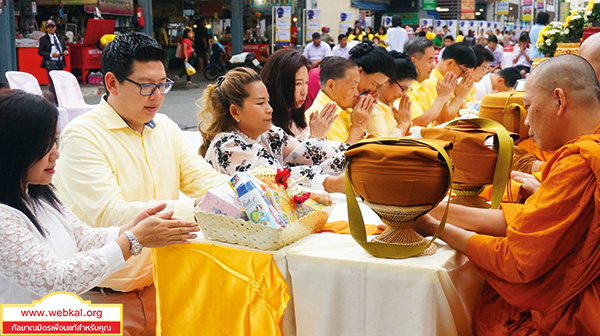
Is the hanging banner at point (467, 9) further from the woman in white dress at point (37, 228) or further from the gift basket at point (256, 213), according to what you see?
the woman in white dress at point (37, 228)

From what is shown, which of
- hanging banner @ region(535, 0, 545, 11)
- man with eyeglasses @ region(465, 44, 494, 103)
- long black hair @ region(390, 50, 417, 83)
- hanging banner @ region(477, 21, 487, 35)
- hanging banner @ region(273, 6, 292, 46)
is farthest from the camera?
hanging banner @ region(535, 0, 545, 11)

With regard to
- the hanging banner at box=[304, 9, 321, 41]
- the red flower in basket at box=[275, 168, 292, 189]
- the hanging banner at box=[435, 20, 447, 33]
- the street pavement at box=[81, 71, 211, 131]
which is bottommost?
the street pavement at box=[81, 71, 211, 131]

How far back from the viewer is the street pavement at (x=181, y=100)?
884cm

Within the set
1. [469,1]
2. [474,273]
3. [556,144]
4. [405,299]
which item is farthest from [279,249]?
[469,1]

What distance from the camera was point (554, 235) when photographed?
1.42 m

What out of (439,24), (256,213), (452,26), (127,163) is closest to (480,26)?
(452,26)

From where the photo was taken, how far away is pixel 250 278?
68.0 inches

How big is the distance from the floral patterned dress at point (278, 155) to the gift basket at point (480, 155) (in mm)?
554

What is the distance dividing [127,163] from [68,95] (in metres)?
A: 6.27

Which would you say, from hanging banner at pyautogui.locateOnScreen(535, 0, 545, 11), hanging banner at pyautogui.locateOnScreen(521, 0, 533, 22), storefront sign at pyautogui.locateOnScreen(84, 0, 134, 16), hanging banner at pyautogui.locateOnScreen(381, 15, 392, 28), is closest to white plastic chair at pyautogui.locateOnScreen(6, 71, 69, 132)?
storefront sign at pyautogui.locateOnScreen(84, 0, 134, 16)

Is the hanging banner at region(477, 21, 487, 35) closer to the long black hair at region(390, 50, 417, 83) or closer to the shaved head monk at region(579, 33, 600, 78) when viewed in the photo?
the long black hair at region(390, 50, 417, 83)

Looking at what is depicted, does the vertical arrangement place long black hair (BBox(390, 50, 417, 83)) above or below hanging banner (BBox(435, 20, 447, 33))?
below

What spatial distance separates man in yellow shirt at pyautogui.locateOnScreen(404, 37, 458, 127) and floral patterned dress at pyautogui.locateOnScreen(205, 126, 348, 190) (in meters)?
1.82

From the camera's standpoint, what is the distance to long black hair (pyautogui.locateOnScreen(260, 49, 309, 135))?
123 inches
